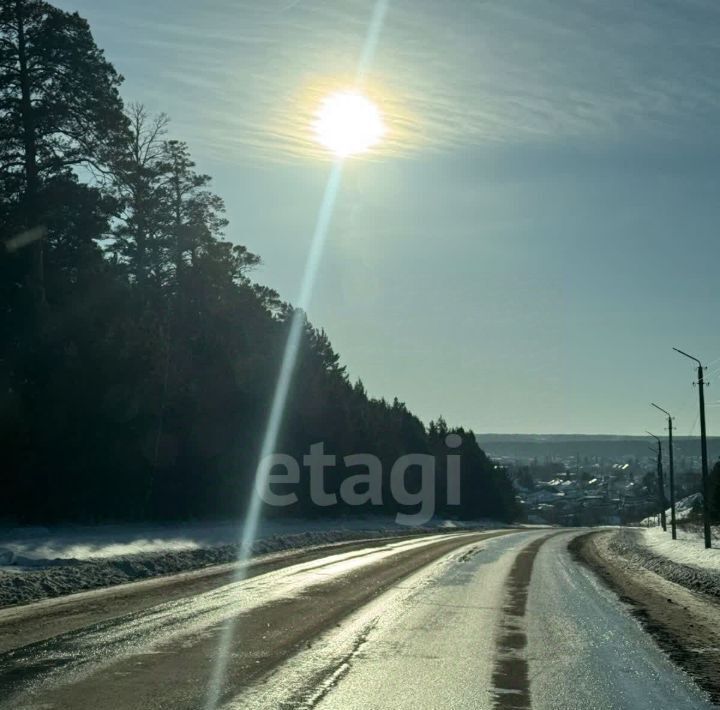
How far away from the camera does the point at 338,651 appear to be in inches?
440

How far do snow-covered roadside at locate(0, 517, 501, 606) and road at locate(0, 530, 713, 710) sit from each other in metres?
1.57

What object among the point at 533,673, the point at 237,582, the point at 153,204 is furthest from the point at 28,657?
the point at 153,204

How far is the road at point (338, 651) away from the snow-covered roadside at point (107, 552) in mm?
1568

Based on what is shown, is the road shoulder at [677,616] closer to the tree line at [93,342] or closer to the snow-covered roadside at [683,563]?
the snow-covered roadside at [683,563]

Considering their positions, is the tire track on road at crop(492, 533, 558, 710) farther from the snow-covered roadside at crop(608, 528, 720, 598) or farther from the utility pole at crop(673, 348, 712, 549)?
the utility pole at crop(673, 348, 712, 549)

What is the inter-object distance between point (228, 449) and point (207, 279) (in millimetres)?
11853

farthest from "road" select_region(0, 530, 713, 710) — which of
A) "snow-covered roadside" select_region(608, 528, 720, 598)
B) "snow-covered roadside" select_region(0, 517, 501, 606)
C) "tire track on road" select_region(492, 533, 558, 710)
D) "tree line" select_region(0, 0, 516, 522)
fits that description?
"tree line" select_region(0, 0, 516, 522)

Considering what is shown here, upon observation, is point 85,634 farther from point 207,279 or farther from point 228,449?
point 207,279

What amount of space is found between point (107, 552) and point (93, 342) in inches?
423

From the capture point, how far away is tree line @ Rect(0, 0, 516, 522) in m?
31.6

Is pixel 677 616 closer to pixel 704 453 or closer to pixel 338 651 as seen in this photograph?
pixel 338 651

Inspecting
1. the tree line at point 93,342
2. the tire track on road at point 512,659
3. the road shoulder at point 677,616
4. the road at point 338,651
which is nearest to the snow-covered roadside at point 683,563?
the road shoulder at point 677,616

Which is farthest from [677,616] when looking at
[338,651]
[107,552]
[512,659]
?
[107,552]

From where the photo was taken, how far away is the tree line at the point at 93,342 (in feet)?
104
